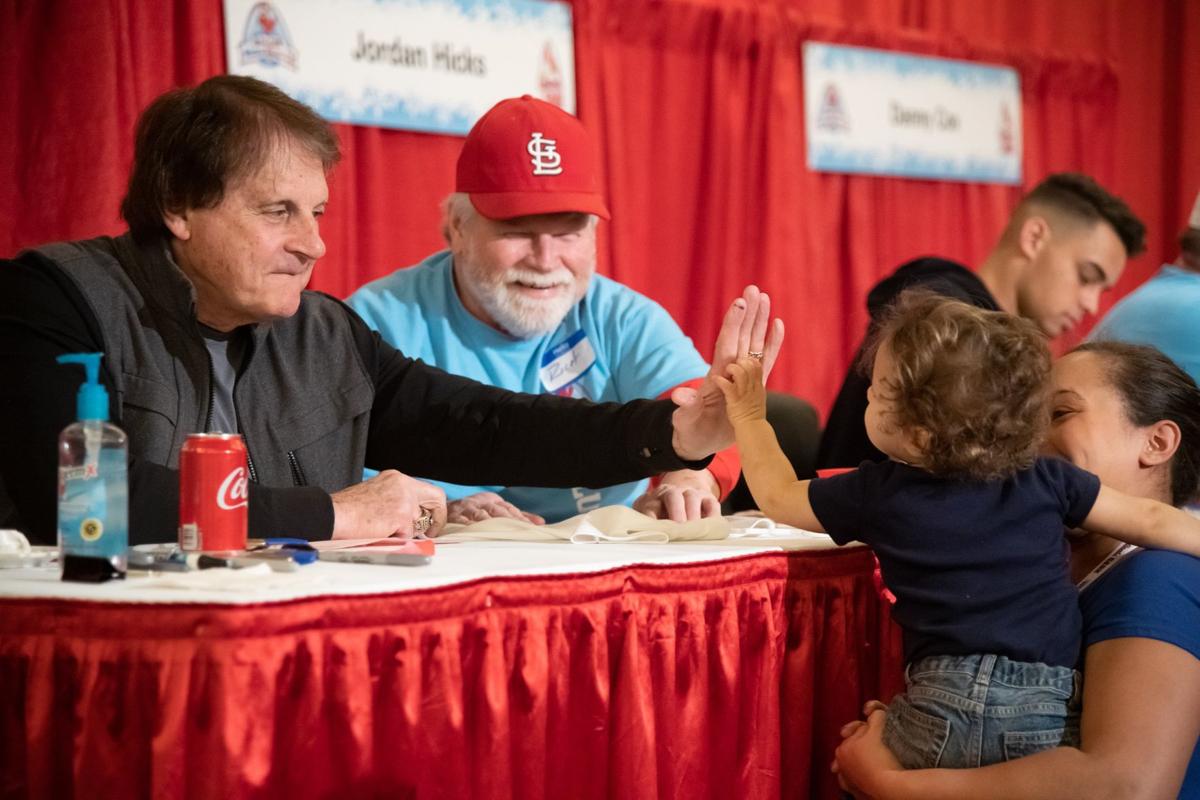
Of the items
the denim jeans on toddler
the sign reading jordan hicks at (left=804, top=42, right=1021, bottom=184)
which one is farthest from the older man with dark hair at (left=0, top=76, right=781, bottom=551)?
the sign reading jordan hicks at (left=804, top=42, right=1021, bottom=184)

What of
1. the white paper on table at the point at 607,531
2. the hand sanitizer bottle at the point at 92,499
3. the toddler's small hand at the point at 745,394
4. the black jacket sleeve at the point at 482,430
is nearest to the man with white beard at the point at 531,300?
the black jacket sleeve at the point at 482,430

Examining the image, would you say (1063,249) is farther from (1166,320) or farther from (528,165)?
(528,165)

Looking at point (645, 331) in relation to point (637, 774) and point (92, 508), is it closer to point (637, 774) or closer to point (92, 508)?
point (637, 774)

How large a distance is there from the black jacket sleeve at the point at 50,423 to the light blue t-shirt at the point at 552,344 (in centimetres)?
106

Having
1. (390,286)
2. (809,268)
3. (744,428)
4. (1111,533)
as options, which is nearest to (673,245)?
(809,268)

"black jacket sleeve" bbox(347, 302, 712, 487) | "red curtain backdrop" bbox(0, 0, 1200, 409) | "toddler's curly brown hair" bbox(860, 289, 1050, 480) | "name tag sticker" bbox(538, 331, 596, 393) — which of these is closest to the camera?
"toddler's curly brown hair" bbox(860, 289, 1050, 480)

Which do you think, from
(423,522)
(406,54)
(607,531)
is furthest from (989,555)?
(406,54)

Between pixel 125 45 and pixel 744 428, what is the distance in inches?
90.2

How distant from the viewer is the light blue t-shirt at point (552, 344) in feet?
9.69

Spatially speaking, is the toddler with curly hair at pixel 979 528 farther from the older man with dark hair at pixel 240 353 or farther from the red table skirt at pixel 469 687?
the older man with dark hair at pixel 240 353

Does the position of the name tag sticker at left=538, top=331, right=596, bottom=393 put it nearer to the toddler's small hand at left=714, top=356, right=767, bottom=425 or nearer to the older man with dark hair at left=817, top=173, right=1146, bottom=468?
the toddler's small hand at left=714, top=356, right=767, bottom=425

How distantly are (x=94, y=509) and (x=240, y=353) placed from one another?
0.73m

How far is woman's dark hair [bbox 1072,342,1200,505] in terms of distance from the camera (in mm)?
1896

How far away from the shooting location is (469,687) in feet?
5.18
